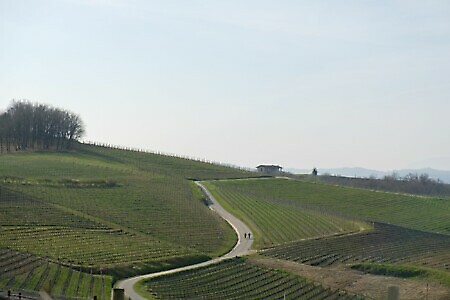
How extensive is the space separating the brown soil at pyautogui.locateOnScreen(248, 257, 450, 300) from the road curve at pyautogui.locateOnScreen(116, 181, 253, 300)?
353cm

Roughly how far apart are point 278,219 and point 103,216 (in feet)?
65.7

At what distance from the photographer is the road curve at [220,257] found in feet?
127

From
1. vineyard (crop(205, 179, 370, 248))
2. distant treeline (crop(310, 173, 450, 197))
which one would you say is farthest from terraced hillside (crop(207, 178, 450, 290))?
distant treeline (crop(310, 173, 450, 197))

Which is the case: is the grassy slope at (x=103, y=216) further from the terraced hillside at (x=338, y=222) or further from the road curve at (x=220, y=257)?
the terraced hillside at (x=338, y=222)

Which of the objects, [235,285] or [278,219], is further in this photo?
[278,219]

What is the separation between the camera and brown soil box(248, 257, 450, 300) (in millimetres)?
41094

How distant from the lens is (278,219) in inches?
2808

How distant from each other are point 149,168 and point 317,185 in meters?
27.1

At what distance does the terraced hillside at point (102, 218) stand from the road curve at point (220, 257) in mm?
958

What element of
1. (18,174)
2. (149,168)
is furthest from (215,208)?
(149,168)

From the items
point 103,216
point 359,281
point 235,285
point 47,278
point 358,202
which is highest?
point 358,202

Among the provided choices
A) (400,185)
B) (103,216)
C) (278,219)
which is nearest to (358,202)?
(278,219)

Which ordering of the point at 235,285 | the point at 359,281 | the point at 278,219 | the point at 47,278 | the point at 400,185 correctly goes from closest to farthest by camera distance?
the point at 47,278 → the point at 235,285 → the point at 359,281 → the point at 278,219 → the point at 400,185

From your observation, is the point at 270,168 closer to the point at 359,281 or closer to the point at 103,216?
the point at 103,216
